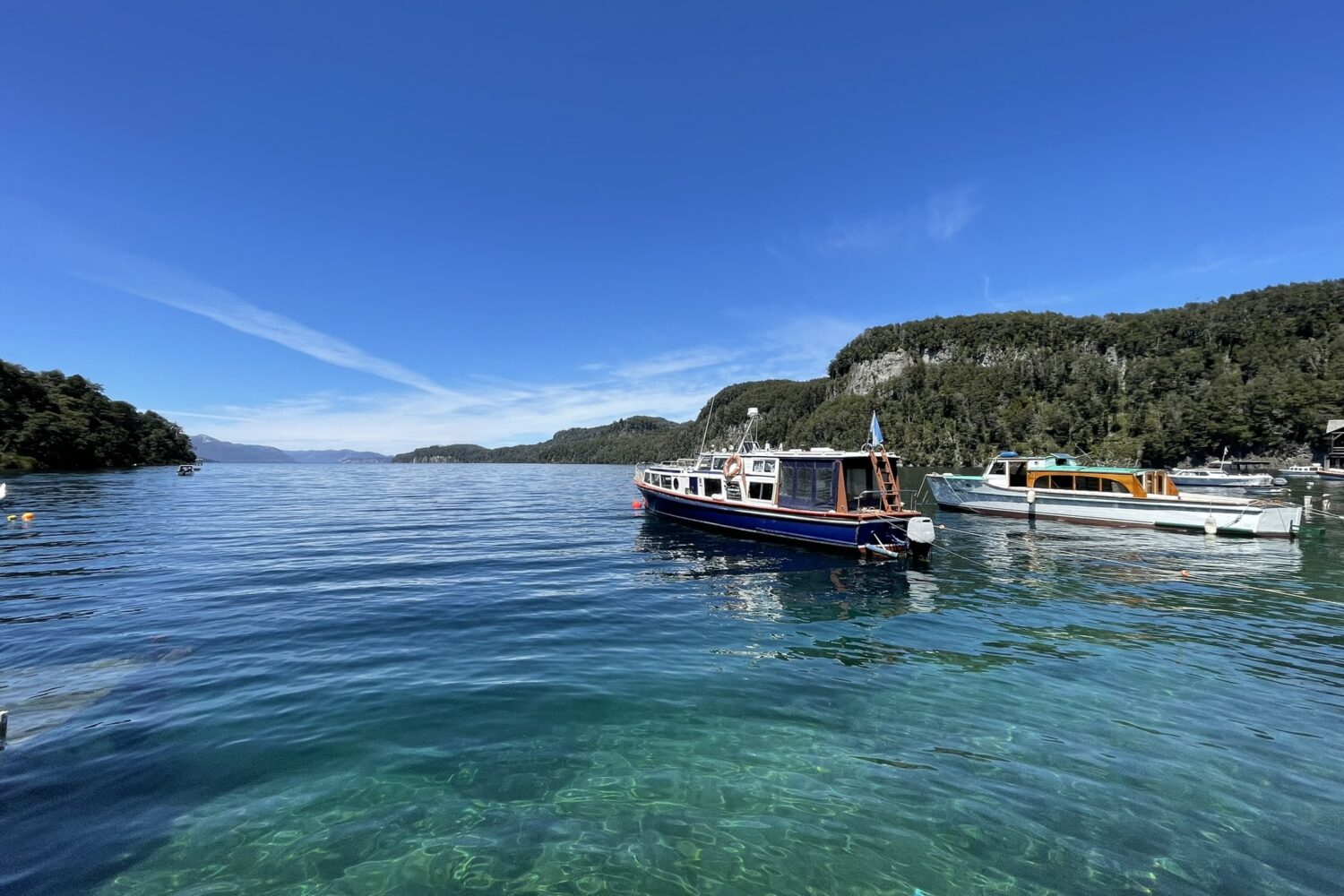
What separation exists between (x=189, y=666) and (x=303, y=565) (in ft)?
37.5

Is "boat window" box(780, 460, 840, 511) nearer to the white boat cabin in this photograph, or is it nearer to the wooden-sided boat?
the wooden-sided boat

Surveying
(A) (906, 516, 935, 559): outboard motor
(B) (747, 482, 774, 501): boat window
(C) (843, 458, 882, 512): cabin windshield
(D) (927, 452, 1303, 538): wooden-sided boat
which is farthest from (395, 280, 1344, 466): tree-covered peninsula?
(A) (906, 516, 935, 559): outboard motor

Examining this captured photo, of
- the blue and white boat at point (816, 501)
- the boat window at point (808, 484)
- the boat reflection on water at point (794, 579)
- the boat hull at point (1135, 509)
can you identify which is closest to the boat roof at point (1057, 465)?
the boat hull at point (1135, 509)

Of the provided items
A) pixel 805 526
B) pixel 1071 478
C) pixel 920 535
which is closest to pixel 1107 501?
pixel 1071 478

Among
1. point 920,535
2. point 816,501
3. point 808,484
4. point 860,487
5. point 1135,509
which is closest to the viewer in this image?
point 920,535

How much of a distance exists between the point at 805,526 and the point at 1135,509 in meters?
23.9

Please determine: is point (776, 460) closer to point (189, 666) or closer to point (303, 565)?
point (303, 565)

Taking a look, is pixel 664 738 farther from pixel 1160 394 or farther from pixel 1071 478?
pixel 1160 394

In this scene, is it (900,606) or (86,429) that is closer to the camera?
(900,606)

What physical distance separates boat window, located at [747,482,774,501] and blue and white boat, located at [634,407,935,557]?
0.16 feet

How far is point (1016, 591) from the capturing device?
17969mm

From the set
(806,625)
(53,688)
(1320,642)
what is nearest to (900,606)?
(806,625)

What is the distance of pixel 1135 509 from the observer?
3350 centimetres

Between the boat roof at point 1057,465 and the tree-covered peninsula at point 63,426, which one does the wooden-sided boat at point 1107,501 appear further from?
the tree-covered peninsula at point 63,426
